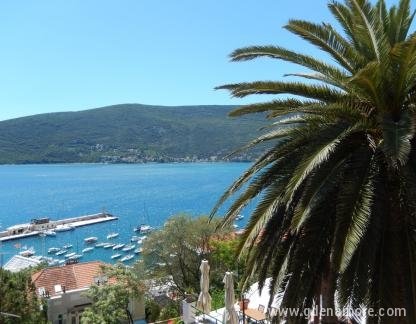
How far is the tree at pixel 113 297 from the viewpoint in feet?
68.4

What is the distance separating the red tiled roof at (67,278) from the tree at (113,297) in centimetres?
440

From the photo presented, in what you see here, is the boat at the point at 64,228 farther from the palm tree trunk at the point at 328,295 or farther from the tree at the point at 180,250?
the palm tree trunk at the point at 328,295

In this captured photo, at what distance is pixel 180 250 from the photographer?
26797mm

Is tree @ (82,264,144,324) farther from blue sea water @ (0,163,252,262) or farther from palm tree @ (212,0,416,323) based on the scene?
blue sea water @ (0,163,252,262)

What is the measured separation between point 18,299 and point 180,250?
10926mm

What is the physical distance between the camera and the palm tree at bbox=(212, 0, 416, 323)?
464 centimetres

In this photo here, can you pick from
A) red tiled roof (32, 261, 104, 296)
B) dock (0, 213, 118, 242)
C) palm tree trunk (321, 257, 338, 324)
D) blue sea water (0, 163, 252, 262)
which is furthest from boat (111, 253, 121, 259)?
palm tree trunk (321, 257, 338, 324)

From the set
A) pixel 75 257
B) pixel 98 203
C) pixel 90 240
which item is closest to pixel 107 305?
pixel 75 257

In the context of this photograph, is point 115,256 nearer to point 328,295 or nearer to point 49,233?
point 49,233

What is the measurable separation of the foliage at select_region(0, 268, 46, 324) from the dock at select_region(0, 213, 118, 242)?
196 ft

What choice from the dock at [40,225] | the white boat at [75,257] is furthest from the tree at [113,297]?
the dock at [40,225]

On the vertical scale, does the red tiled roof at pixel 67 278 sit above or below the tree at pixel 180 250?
below

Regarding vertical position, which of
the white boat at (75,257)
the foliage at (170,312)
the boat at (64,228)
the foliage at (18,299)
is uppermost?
the foliage at (18,299)

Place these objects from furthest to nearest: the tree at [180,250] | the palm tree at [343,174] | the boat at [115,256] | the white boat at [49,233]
A: the white boat at [49,233] → the boat at [115,256] → the tree at [180,250] → the palm tree at [343,174]
